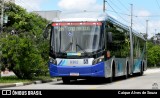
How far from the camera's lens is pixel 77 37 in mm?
20750

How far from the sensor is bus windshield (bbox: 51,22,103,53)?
67.6 feet

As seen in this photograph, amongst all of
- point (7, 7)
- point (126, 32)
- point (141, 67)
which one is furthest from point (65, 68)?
point (7, 7)

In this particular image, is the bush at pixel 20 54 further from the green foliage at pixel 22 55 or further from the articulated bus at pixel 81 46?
the articulated bus at pixel 81 46

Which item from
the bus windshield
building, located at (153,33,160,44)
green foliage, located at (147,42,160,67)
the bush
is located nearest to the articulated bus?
the bus windshield

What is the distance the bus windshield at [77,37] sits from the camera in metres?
20.6

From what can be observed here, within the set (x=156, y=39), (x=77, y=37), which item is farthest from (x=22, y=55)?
(x=156, y=39)

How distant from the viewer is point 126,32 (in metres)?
28.8

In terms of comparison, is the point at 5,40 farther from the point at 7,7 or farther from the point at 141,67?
the point at 7,7

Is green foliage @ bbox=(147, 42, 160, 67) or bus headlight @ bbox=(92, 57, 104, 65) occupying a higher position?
bus headlight @ bbox=(92, 57, 104, 65)

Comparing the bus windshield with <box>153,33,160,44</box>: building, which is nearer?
the bus windshield

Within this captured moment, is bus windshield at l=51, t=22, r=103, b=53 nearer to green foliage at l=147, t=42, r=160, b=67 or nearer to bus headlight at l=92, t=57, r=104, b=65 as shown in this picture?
bus headlight at l=92, t=57, r=104, b=65

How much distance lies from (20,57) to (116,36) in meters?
5.64

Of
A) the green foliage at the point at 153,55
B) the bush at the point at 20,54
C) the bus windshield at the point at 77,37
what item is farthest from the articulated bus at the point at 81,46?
the green foliage at the point at 153,55

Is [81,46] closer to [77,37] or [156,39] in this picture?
[77,37]
